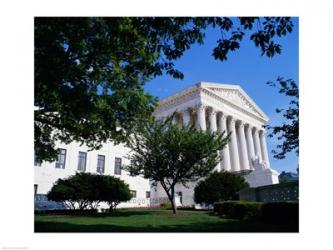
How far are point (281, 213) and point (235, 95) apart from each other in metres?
28.1

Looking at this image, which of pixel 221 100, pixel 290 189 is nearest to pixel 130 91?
pixel 290 189

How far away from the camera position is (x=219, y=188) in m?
18.7

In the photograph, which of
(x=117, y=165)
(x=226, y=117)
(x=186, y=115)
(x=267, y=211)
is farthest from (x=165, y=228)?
(x=226, y=117)

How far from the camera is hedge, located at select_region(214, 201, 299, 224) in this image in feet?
23.2

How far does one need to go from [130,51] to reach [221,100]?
87.4 feet

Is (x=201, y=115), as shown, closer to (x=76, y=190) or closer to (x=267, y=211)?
(x=76, y=190)

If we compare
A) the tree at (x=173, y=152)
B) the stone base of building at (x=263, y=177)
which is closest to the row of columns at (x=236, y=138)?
the stone base of building at (x=263, y=177)

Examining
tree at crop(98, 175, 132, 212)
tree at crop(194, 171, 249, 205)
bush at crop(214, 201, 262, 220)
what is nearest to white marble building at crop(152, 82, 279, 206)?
tree at crop(194, 171, 249, 205)

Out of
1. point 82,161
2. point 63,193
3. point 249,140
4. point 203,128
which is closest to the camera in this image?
point 63,193

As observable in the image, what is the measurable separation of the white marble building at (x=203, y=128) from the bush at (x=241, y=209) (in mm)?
7192

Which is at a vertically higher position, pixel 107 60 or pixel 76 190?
pixel 107 60

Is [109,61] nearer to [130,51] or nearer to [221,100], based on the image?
[130,51]

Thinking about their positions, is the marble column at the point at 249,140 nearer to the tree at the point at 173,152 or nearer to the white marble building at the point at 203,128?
the white marble building at the point at 203,128
